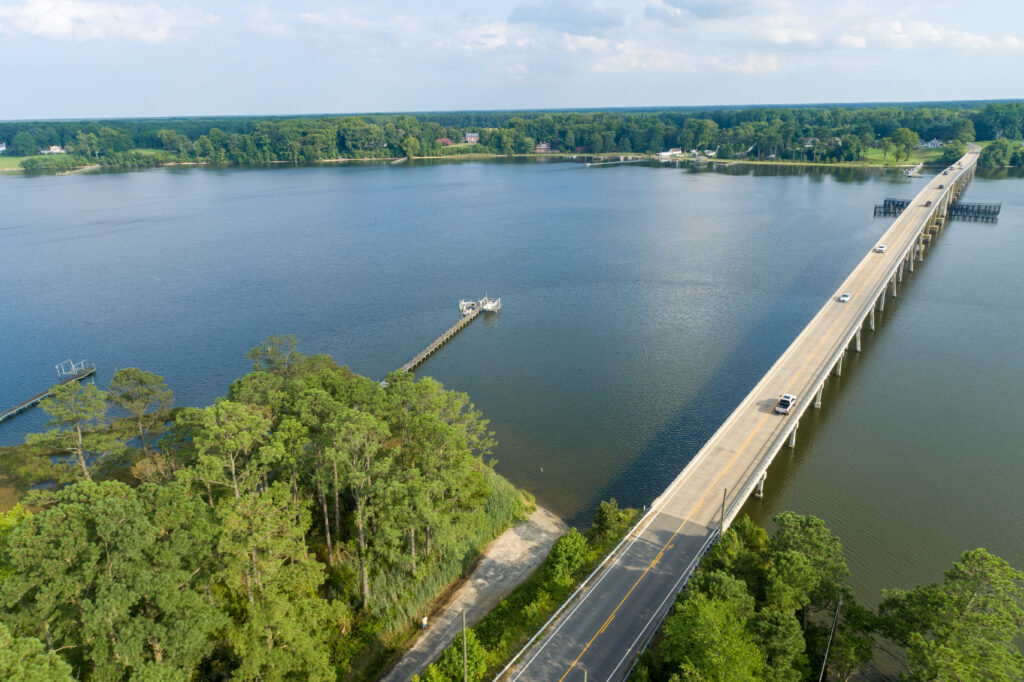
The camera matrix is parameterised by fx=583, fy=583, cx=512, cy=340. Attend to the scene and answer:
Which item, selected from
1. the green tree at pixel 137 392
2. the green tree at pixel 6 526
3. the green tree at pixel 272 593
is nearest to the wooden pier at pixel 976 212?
the green tree at pixel 272 593

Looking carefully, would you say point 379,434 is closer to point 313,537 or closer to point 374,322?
point 313,537

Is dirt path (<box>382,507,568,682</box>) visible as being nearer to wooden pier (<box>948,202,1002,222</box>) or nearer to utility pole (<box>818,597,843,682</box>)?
utility pole (<box>818,597,843,682</box>)

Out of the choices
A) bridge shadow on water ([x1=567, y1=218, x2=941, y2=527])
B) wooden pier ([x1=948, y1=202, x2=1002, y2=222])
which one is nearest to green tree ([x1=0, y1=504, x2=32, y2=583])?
bridge shadow on water ([x1=567, y1=218, x2=941, y2=527])

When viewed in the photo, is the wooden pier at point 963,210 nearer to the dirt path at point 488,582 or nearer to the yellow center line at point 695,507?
the yellow center line at point 695,507

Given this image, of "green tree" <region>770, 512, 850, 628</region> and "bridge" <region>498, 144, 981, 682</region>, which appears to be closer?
"bridge" <region>498, 144, 981, 682</region>

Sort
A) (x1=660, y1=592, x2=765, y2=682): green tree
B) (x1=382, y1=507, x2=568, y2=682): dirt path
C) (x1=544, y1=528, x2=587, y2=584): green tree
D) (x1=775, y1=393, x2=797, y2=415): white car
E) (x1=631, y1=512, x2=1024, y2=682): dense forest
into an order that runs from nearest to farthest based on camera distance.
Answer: (x1=631, y1=512, x2=1024, y2=682): dense forest → (x1=660, y1=592, x2=765, y2=682): green tree → (x1=382, y1=507, x2=568, y2=682): dirt path → (x1=544, y1=528, x2=587, y2=584): green tree → (x1=775, y1=393, x2=797, y2=415): white car

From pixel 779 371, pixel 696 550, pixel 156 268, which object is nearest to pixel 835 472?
pixel 779 371
